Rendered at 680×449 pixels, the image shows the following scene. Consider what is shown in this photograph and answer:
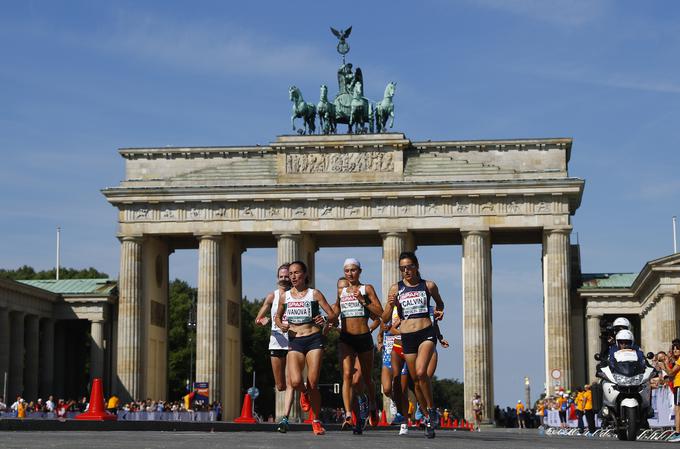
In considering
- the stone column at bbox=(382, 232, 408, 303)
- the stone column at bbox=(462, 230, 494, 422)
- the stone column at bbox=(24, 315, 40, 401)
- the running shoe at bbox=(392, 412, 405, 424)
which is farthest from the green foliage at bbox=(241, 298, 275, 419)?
the running shoe at bbox=(392, 412, 405, 424)

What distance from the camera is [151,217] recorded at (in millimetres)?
89125

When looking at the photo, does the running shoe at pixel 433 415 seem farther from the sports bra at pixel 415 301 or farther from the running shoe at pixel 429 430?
the sports bra at pixel 415 301

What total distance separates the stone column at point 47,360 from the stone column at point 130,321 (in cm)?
674

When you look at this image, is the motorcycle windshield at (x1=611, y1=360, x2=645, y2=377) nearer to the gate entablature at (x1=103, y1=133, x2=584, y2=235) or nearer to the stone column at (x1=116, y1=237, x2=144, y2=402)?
the gate entablature at (x1=103, y1=133, x2=584, y2=235)

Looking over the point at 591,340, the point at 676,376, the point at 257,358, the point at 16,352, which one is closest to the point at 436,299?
the point at 676,376

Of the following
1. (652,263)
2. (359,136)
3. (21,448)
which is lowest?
(21,448)

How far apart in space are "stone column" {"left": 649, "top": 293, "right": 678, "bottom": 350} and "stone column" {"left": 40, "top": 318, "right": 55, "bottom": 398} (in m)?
37.6

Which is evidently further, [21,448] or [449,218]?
[449,218]

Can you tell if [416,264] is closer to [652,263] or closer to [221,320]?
[652,263]

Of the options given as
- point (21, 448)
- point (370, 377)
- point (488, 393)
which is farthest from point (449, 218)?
point (21, 448)

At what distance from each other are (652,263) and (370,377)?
173 ft

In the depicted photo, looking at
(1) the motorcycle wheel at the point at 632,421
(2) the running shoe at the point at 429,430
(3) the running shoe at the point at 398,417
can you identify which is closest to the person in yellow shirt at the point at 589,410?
(3) the running shoe at the point at 398,417

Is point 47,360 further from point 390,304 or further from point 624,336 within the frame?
point 390,304

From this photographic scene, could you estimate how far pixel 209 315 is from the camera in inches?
3445
